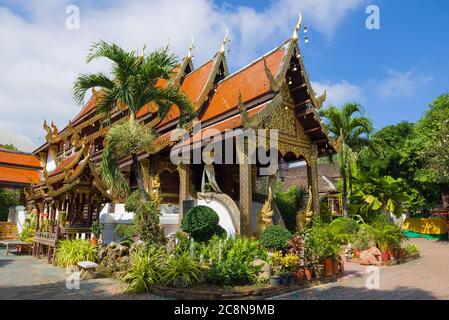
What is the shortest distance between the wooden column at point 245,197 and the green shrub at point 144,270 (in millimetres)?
2965

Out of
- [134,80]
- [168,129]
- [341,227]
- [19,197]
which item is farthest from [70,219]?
[19,197]

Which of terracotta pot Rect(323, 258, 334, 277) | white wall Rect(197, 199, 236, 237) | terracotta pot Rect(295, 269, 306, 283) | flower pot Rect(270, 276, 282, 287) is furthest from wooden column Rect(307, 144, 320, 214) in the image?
flower pot Rect(270, 276, 282, 287)

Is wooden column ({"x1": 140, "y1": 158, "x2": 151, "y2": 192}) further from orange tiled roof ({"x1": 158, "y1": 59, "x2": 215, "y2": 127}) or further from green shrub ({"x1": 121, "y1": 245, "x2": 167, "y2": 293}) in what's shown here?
green shrub ({"x1": 121, "y1": 245, "x2": 167, "y2": 293})

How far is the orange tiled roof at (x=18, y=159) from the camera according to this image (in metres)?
26.5

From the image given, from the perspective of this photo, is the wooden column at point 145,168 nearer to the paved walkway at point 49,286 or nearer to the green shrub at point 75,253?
the green shrub at point 75,253

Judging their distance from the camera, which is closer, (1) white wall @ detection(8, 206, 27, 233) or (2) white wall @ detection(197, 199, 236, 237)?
(2) white wall @ detection(197, 199, 236, 237)

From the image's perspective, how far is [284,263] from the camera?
7.88m

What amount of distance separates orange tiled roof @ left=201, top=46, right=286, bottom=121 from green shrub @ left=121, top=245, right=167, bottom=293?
6.29 meters

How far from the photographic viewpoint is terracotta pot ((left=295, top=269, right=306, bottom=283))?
26.2 feet

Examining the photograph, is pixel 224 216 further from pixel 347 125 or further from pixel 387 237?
pixel 347 125

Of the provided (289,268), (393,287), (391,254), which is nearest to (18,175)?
(289,268)

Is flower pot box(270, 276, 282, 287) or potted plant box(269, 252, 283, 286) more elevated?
potted plant box(269, 252, 283, 286)

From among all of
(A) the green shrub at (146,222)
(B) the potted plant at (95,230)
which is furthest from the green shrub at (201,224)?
(B) the potted plant at (95,230)

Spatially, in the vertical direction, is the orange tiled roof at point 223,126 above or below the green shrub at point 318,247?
above
